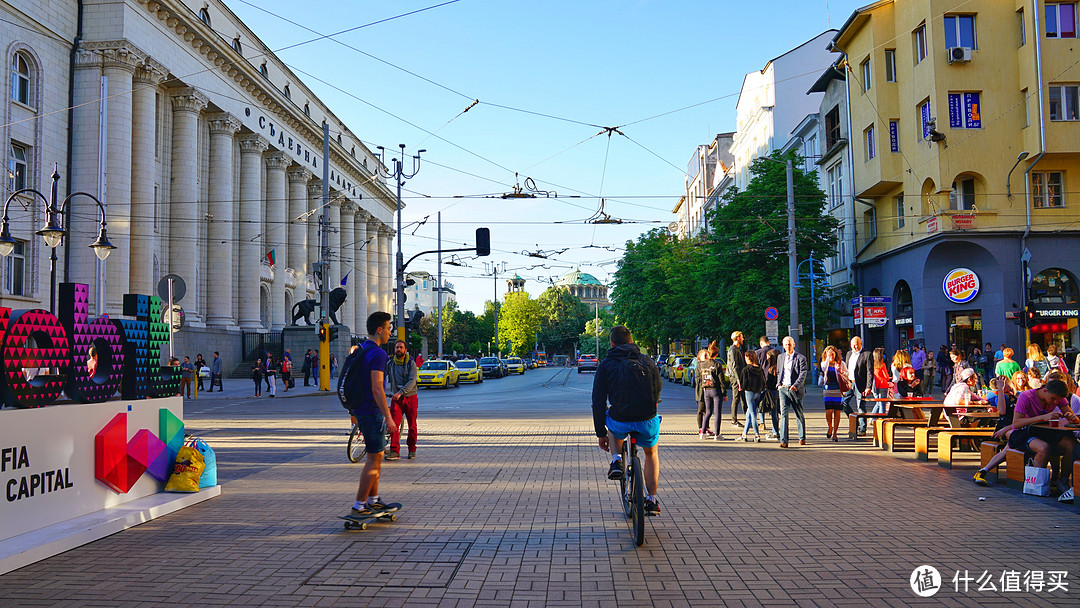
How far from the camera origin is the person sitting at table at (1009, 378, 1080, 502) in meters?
8.77

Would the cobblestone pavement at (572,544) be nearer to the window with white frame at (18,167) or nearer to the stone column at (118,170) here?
the window with white frame at (18,167)

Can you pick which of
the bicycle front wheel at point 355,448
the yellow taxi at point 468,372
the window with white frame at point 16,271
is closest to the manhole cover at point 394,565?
the bicycle front wheel at point 355,448

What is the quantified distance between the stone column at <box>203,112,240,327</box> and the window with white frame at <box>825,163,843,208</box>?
31.0 meters

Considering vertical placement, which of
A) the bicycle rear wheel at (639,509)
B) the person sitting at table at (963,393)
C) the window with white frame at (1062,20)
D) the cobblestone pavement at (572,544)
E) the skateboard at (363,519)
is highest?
the window with white frame at (1062,20)

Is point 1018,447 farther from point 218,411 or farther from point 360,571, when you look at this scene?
point 218,411

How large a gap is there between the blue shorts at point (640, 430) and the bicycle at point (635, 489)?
3.0 inches

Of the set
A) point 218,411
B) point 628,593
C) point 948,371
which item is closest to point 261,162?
point 218,411

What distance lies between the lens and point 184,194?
40.1 m

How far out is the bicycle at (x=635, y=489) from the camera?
252 inches

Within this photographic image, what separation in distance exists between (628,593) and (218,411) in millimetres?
22196

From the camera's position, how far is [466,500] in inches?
340

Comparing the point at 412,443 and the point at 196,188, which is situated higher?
the point at 196,188

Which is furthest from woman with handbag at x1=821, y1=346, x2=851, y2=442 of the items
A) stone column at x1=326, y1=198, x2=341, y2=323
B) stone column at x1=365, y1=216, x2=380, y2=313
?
stone column at x1=365, y1=216, x2=380, y2=313

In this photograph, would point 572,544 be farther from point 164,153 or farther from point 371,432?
point 164,153
